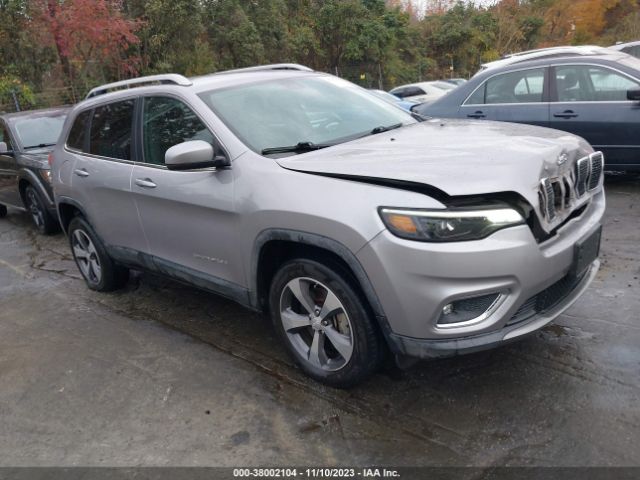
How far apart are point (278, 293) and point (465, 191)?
4.09 ft

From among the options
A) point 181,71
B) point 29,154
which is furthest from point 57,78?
point 29,154

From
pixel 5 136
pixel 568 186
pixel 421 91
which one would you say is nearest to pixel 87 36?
pixel 5 136

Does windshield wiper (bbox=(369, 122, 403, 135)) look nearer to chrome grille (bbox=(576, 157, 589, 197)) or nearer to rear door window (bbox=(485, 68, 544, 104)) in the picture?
chrome grille (bbox=(576, 157, 589, 197))

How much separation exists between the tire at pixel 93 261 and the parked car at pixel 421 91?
11599 millimetres

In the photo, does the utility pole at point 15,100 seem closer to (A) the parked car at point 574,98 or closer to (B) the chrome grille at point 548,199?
(A) the parked car at point 574,98

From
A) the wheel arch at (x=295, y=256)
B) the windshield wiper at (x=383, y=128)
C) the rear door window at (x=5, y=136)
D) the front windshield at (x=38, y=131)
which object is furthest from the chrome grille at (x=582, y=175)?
the rear door window at (x=5, y=136)

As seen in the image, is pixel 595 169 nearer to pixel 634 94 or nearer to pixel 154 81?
pixel 154 81

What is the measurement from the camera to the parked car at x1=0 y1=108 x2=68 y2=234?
752 centimetres

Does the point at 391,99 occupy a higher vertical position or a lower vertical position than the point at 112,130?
lower

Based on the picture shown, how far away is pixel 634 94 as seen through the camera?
625cm

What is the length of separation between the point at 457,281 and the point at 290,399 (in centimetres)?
125

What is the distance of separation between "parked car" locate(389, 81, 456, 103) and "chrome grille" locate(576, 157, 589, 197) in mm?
12607

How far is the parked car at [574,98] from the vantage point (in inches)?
254

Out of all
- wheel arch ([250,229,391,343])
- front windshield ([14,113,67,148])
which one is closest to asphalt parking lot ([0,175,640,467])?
wheel arch ([250,229,391,343])
